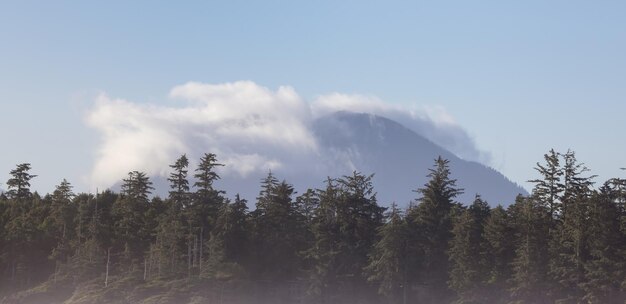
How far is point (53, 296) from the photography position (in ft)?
308

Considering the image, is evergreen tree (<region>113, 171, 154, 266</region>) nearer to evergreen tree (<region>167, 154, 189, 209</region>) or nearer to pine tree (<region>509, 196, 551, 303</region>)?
evergreen tree (<region>167, 154, 189, 209</region>)

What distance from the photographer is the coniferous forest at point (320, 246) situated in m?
69.0

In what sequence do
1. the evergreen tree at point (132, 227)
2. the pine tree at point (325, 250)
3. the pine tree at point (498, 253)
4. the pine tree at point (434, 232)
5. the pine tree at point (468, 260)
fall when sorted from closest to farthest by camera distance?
the pine tree at point (498, 253) → the pine tree at point (468, 260) → the pine tree at point (434, 232) → the pine tree at point (325, 250) → the evergreen tree at point (132, 227)

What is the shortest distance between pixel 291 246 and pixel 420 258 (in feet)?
51.7

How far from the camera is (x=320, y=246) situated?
8631 cm

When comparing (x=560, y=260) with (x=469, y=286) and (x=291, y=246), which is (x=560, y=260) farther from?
(x=291, y=246)

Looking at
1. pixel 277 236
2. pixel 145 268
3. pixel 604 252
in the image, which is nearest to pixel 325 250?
pixel 277 236

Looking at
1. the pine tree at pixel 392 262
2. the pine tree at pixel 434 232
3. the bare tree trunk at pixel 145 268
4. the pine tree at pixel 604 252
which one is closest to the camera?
the pine tree at pixel 604 252

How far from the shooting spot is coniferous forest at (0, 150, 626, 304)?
226 ft

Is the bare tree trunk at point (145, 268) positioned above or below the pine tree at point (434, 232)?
below

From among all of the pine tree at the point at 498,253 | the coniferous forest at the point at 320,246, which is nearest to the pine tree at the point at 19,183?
the coniferous forest at the point at 320,246

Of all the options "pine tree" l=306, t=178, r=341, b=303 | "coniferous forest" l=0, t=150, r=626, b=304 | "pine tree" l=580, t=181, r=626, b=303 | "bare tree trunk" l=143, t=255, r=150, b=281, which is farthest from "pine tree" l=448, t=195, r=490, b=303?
"bare tree trunk" l=143, t=255, r=150, b=281

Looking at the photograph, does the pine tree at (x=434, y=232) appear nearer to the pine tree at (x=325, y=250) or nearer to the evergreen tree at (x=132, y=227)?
the pine tree at (x=325, y=250)

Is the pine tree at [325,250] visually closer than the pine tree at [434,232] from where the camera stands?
No
